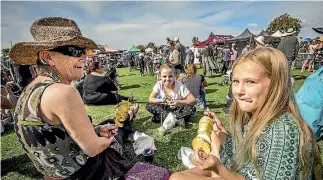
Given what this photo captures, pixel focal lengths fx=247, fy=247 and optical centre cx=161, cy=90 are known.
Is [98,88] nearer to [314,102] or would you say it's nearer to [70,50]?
[314,102]

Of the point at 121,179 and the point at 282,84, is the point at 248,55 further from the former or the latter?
the point at 121,179

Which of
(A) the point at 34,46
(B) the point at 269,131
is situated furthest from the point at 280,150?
(A) the point at 34,46

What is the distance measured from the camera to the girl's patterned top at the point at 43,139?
5.29 ft

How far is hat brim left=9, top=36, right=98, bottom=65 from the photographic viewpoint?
178 cm

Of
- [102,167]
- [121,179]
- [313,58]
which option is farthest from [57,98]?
[313,58]

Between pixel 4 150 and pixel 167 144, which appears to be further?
pixel 4 150

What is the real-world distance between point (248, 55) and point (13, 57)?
1879 mm

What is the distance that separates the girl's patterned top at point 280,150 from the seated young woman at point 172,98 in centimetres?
375

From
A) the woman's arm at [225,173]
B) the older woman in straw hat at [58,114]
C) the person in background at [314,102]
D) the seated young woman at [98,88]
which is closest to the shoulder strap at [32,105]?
the older woman in straw hat at [58,114]

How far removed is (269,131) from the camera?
1488 mm

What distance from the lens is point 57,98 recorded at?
1.53 m

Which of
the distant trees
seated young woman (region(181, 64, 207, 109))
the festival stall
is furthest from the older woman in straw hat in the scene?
the distant trees

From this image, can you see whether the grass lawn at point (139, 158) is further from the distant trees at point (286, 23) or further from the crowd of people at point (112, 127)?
the distant trees at point (286, 23)

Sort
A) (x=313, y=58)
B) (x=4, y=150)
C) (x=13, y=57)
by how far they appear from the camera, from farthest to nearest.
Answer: (x=313, y=58), (x=4, y=150), (x=13, y=57)
